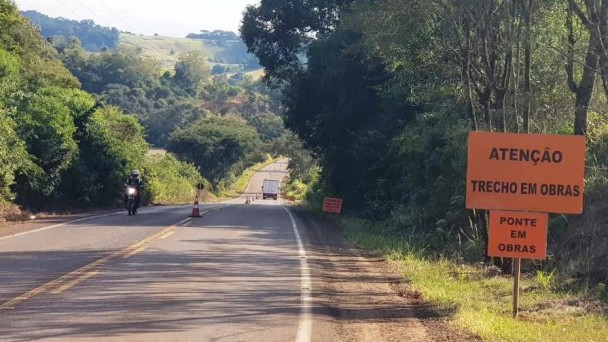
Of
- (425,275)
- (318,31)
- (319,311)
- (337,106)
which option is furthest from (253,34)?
(319,311)

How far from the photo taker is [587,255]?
566 inches

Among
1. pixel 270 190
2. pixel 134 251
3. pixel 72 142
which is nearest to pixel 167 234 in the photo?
pixel 134 251

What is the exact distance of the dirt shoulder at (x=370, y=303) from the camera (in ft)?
31.2

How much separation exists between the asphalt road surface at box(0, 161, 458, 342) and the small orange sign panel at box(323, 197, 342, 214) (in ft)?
47.6

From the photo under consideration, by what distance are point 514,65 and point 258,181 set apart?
11305 cm

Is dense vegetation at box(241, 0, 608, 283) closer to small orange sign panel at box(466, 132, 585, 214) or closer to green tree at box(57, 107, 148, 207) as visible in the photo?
small orange sign panel at box(466, 132, 585, 214)

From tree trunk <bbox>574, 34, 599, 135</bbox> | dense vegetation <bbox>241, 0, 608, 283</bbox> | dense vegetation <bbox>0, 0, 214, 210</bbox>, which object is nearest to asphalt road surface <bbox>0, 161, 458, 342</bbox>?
dense vegetation <bbox>241, 0, 608, 283</bbox>

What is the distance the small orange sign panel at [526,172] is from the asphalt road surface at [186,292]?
200cm

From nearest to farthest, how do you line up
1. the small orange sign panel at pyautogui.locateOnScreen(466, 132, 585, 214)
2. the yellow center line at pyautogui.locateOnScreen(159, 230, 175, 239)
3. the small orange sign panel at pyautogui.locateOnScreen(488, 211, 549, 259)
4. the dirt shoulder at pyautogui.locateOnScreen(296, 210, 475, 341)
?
the dirt shoulder at pyautogui.locateOnScreen(296, 210, 475, 341) → the small orange sign panel at pyautogui.locateOnScreen(466, 132, 585, 214) → the small orange sign panel at pyautogui.locateOnScreen(488, 211, 549, 259) → the yellow center line at pyautogui.locateOnScreen(159, 230, 175, 239)

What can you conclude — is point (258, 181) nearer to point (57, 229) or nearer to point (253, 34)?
point (253, 34)

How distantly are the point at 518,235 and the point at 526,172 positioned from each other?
0.85 metres

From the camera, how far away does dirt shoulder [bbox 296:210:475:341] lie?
375 inches

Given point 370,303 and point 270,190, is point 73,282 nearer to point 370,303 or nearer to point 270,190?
point 370,303

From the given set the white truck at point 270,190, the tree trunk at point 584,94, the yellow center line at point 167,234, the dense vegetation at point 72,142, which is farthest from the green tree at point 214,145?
the tree trunk at point 584,94
